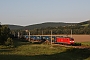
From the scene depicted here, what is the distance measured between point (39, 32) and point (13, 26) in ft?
153

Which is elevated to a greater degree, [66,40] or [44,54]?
[66,40]

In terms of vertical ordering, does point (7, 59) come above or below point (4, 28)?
below

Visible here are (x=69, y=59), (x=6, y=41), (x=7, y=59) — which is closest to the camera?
(x=7, y=59)

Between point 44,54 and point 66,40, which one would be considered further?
point 66,40

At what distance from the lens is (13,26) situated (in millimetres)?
188875

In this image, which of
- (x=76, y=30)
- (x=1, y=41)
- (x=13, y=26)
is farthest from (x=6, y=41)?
(x=13, y=26)

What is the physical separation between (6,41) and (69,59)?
1414 inches

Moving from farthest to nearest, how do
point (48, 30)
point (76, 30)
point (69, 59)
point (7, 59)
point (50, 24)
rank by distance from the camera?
point (50, 24), point (48, 30), point (76, 30), point (69, 59), point (7, 59)

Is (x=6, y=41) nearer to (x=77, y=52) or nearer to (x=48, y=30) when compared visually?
(x=77, y=52)

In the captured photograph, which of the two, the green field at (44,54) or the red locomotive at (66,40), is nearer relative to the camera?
the green field at (44,54)

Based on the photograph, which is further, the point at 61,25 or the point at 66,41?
the point at 61,25

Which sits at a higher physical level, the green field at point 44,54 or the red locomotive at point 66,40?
the red locomotive at point 66,40

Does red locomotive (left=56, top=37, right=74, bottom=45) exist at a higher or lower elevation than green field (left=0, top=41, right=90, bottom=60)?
higher

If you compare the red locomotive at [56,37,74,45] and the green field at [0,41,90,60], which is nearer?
the green field at [0,41,90,60]
